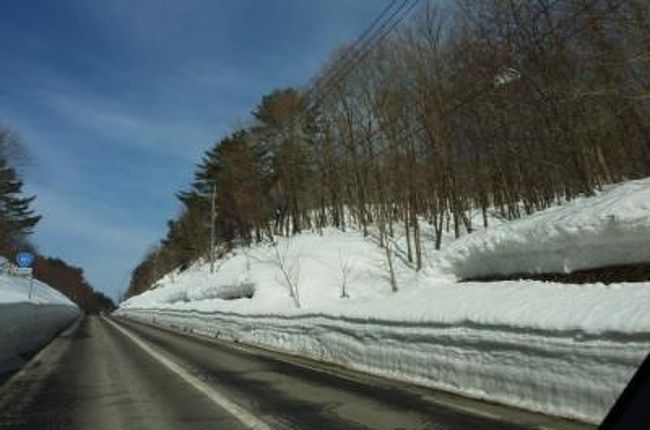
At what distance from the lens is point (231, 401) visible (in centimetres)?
1187

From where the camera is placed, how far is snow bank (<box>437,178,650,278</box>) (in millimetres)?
13484

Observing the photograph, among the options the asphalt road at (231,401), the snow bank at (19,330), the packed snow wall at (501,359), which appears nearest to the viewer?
the packed snow wall at (501,359)

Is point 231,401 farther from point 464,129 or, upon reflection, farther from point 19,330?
point 464,129

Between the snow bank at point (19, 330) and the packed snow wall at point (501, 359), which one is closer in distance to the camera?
the packed snow wall at point (501, 359)

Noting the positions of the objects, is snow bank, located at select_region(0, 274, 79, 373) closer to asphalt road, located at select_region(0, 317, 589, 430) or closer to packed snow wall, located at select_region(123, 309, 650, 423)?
asphalt road, located at select_region(0, 317, 589, 430)

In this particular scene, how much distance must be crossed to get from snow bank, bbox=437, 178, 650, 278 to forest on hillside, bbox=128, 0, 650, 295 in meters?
3.37

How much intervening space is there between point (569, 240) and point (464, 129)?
85.6 ft

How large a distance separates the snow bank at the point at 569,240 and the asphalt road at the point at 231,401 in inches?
187

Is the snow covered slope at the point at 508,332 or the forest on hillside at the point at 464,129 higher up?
the forest on hillside at the point at 464,129

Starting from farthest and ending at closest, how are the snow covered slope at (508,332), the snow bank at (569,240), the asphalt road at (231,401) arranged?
the snow bank at (569,240) < the asphalt road at (231,401) < the snow covered slope at (508,332)

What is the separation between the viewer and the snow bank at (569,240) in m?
13.5

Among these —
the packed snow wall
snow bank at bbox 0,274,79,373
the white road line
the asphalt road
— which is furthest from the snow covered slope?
snow bank at bbox 0,274,79,373

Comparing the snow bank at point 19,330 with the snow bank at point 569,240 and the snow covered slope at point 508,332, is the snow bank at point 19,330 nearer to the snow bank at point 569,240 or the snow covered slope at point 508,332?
the snow covered slope at point 508,332

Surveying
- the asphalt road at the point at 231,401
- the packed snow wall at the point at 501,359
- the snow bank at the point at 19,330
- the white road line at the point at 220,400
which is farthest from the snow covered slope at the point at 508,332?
the snow bank at the point at 19,330
